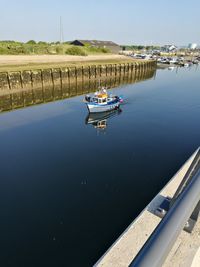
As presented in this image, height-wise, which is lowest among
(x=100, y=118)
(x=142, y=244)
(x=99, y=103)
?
(x=100, y=118)

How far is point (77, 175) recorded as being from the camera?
47.4 ft

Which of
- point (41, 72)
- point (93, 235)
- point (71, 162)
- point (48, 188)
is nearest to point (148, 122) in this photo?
point (71, 162)

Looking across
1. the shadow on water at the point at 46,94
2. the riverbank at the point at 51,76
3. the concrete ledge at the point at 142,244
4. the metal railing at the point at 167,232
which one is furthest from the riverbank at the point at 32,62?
the metal railing at the point at 167,232

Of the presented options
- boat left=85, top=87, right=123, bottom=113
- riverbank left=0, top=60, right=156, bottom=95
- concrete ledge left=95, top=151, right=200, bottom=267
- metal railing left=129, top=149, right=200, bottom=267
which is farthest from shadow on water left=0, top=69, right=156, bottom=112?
metal railing left=129, top=149, right=200, bottom=267

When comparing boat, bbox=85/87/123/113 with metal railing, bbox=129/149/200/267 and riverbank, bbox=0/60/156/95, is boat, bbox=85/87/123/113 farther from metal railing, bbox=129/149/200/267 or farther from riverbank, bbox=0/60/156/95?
metal railing, bbox=129/149/200/267

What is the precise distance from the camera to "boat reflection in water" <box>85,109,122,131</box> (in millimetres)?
25192

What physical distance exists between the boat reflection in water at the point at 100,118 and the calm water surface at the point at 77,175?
1.69ft

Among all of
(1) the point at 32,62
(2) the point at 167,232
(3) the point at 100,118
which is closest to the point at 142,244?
(2) the point at 167,232

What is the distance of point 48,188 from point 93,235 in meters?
4.71

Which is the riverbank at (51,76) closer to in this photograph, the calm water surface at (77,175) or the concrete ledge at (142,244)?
the calm water surface at (77,175)

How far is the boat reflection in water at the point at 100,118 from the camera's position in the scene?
25192mm

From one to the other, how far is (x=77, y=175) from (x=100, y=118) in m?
14.2

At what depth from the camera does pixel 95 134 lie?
2234cm

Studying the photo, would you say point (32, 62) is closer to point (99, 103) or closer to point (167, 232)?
point (99, 103)
